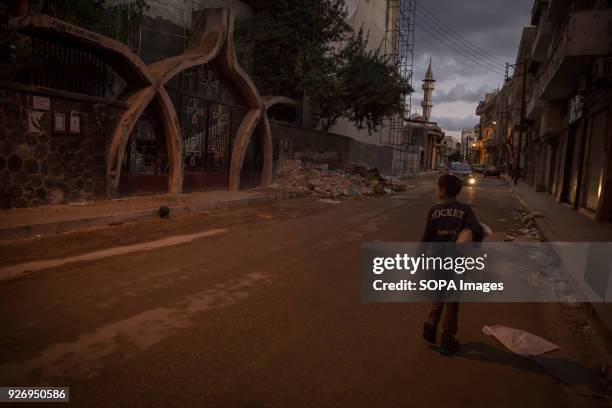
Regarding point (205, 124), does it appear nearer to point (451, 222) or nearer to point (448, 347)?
point (451, 222)

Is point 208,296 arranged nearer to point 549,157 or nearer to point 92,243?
point 92,243

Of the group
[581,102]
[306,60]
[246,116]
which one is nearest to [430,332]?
[246,116]

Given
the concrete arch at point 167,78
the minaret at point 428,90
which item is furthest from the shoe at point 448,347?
the minaret at point 428,90

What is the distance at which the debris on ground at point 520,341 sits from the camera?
3.81m

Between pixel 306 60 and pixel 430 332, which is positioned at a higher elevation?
pixel 306 60

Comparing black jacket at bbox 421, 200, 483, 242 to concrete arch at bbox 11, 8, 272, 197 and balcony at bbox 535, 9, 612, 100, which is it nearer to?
concrete arch at bbox 11, 8, 272, 197

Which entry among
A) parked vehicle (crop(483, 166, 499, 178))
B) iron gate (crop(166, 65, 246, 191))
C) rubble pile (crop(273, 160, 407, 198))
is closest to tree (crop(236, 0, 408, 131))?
rubble pile (crop(273, 160, 407, 198))

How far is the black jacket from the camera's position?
11.7 ft

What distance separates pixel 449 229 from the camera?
362 cm

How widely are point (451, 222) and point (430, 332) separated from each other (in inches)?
38.5

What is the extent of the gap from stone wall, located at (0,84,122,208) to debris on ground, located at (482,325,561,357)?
29.6 feet

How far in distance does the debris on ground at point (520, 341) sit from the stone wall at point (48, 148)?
29.6 ft

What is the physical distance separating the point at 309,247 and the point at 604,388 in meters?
4.94

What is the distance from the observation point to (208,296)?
4777 mm
